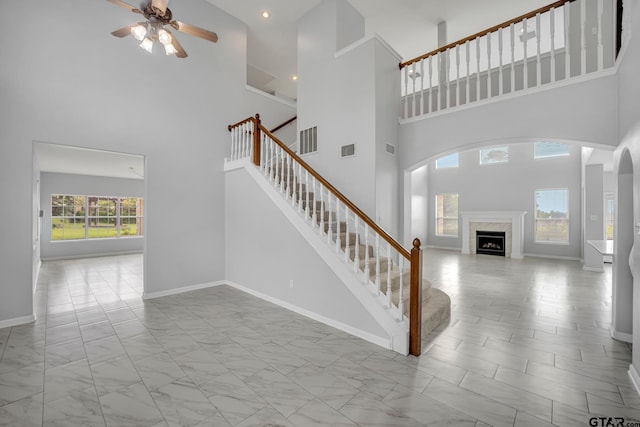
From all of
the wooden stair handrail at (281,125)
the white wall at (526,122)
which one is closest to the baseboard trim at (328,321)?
the white wall at (526,122)

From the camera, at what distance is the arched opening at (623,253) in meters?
3.02

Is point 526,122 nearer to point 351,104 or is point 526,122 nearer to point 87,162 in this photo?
point 351,104

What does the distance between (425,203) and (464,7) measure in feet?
22.0

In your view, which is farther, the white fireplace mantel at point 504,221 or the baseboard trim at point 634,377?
the white fireplace mantel at point 504,221

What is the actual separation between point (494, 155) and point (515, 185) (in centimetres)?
125

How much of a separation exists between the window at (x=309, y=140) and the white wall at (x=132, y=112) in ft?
4.62

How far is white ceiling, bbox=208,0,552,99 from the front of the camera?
563cm

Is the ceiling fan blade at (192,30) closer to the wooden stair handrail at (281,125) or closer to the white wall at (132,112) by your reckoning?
the white wall at (132,112)

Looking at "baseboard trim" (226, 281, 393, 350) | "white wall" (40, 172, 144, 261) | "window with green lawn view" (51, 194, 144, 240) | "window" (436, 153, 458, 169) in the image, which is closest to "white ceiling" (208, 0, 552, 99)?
"window" (436, 153, 458, 169)

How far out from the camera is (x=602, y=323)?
3.57 m

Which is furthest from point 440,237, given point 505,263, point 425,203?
point 505,263

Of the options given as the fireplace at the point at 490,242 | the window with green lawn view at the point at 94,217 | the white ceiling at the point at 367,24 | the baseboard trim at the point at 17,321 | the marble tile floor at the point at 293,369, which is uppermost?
the white ceiling at the point at 367,24

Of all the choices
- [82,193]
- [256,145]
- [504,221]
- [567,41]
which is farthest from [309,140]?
[82,193]

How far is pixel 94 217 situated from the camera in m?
9.45
